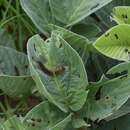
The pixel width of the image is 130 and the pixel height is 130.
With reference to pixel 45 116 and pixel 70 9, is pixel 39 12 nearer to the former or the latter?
pixel 70 9

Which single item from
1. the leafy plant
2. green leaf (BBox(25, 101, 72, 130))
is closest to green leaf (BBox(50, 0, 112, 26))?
the leafy plant

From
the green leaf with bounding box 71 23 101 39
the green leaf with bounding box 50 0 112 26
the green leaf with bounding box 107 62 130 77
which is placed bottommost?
the green leaf with bounding box 107 62 130 77

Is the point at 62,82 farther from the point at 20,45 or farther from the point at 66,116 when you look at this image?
the point at 20,45

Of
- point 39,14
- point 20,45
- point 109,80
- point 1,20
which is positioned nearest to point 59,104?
point 109,80

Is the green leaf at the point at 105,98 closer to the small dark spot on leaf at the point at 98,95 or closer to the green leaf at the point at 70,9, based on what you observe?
the small dark spot on leaf at the point at 98,95

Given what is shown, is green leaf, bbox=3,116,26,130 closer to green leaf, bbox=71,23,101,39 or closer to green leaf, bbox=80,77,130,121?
green leaf, bbox=80,77,130,121

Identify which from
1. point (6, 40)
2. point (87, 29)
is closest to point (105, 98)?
point (87, 29)

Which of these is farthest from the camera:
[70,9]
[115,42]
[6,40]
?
[6,40]
